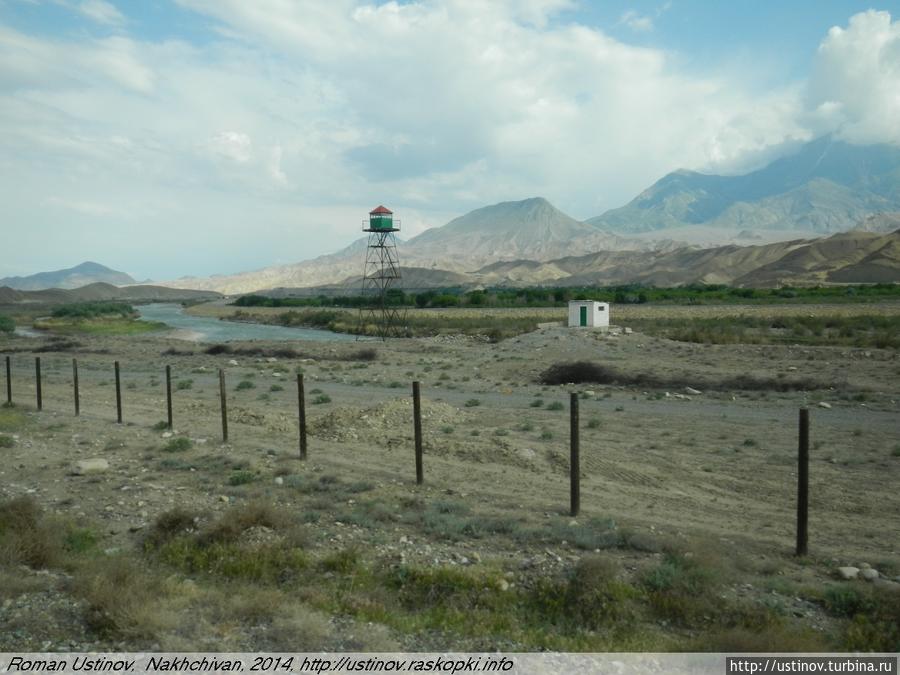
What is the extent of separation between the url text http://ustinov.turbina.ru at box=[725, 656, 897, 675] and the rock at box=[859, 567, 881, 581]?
6.53 ft

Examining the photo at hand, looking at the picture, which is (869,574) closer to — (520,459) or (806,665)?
(806,665)

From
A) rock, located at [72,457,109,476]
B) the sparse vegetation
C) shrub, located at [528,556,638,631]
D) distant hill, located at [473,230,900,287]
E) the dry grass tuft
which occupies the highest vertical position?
distant hill, located at [473,230,900,287]

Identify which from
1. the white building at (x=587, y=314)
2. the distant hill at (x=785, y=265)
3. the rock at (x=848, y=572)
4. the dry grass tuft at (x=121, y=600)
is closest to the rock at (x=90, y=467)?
the dry grass tuft at (x=121, y=600)

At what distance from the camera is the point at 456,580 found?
7.52 m

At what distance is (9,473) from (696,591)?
1202 centimetres

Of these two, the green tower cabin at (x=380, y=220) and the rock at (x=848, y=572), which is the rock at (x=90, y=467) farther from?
the green tower cabin at (x=380, y=220)

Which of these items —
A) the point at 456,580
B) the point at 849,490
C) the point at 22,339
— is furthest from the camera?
the point at 22,339

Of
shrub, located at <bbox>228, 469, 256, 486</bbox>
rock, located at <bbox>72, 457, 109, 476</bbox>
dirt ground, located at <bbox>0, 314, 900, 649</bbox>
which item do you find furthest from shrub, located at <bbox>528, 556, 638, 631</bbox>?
rock, located at <bbox>72, 457, 109, 476</bbox>

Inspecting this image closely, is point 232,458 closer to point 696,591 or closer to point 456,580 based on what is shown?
point 456,580

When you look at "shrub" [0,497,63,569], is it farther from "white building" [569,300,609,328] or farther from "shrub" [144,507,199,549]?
"white building" [569,300,609,328]

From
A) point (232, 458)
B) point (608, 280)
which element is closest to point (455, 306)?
point (608, 280)

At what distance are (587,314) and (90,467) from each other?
36.9 meters

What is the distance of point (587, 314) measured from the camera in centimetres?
4656

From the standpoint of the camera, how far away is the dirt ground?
9336 mm
